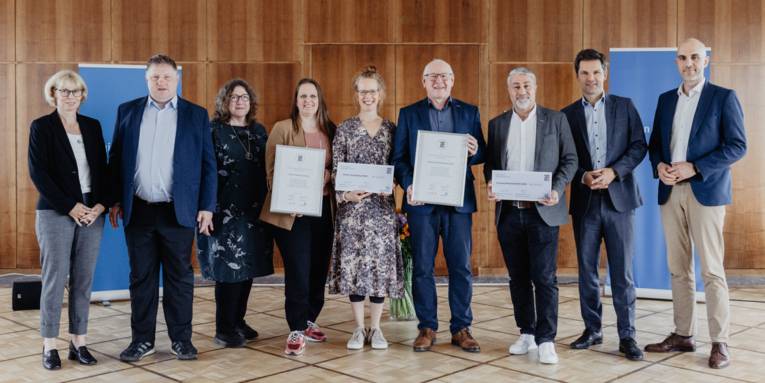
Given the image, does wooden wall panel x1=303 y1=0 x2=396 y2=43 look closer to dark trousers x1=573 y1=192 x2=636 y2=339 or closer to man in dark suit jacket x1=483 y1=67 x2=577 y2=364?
man in dark suit jacket x1=483 y1=67 x2=577 y2=364

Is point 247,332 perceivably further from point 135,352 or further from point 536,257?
point 536,257

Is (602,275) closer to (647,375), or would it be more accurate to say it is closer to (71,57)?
(647,375)

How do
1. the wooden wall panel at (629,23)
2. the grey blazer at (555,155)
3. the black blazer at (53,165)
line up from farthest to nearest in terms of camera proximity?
the wooden wall panel at (629,23)
the grey blazer at (555,155)
the black blazer at (53,165)

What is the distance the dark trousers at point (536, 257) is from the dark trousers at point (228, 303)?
1580 mm

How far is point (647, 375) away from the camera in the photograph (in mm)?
3635

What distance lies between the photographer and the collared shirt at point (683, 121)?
387 centimetres

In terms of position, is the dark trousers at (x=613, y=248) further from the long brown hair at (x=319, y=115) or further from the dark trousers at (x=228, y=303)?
the dark trousers at (x=228, y=303)

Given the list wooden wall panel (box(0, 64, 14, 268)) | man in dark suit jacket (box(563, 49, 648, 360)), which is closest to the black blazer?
man in dark suit jacket (box(563, 49, 648, 360))

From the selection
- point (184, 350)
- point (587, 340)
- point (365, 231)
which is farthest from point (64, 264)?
point (587, 340)

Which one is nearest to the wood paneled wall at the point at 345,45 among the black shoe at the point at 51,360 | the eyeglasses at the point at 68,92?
the eyeglasses at the point at 68,92

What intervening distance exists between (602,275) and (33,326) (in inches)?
203

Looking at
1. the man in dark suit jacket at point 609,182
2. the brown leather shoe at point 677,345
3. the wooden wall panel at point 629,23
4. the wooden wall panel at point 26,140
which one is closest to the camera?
the man in dark suit jacket at point 609,182

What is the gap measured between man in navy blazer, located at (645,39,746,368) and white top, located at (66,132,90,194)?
3.09 metres

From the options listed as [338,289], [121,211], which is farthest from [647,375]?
[121,211]
